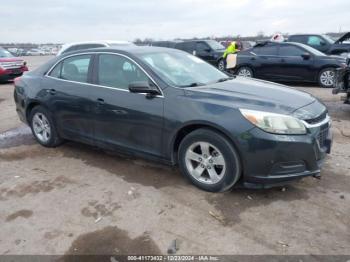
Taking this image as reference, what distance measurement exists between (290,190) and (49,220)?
2607 millimetres

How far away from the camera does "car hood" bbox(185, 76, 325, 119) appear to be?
3684 millimetres

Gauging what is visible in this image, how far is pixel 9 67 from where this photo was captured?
14.5 m

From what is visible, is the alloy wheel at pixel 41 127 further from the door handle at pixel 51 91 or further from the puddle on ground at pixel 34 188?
the puddle on ground at pixel 34 188

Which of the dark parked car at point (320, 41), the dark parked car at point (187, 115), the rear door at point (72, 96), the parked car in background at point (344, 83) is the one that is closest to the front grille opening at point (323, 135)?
the dark parked car at point (187, 115)

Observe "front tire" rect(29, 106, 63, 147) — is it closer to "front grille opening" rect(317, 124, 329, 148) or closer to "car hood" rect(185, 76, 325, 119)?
"car hood" rect(185, 76, 325, 119)

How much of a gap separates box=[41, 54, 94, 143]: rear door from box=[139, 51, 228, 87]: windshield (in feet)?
3.18

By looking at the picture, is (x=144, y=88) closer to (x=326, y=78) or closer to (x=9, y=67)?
(x=326, y=78)

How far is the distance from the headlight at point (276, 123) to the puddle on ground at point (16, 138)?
413 cm

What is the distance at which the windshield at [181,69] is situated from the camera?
4.29 meters

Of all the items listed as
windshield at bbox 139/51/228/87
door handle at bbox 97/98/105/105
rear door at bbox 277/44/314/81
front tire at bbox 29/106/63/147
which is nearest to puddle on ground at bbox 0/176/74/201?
door handle at bbox 97/98/105/105

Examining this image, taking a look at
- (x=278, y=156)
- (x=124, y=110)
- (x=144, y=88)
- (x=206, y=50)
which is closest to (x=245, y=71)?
(x=206, y=50)

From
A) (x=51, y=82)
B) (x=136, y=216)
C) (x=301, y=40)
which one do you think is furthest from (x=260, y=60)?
(x=136, y=216)

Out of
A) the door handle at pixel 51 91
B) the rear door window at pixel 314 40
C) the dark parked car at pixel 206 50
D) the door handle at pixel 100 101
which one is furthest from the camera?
the dark parked car at pixel 206 50

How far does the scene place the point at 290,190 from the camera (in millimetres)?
4000
